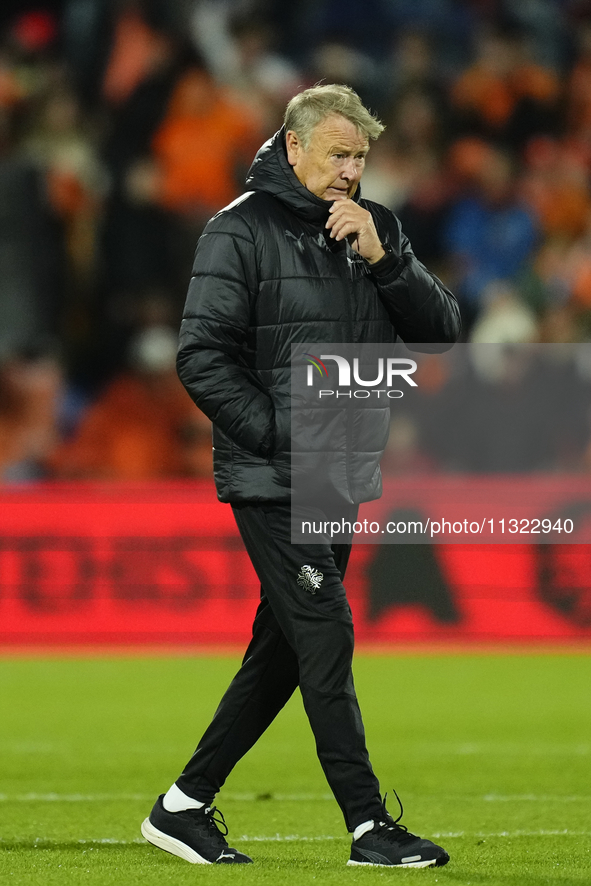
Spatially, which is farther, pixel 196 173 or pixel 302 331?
pixel 196 173

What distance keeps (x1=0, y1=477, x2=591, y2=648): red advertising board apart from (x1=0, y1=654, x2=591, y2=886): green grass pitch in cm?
30

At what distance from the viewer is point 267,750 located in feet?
19.4

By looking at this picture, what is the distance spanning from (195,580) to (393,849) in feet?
18.7

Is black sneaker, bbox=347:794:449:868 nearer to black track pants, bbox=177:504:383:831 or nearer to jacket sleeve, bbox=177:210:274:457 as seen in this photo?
black track pants, bbox=177:504:383:831

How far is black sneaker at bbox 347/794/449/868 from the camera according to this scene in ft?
10.8

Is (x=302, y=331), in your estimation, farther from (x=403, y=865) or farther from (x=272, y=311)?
(x=403, y=865)

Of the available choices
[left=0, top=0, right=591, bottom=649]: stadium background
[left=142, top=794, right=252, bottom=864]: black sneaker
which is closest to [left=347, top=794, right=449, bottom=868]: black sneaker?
[left=142, top=794, right=252, bottom=864]: black sneaker

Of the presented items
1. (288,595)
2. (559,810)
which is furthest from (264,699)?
(559,810)

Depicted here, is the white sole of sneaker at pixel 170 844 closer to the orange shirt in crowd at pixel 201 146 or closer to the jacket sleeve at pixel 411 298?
the jacket sleeve at pixel 411 298

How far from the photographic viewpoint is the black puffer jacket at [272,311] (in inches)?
130

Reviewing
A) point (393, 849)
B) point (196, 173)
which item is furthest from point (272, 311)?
point (196, 173)

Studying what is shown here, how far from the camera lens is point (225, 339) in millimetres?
3324

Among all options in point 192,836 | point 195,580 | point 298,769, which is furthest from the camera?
point 195,580

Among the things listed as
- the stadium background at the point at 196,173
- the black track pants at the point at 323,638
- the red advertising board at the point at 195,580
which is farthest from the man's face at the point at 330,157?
the stadium background at the point at 196,173
